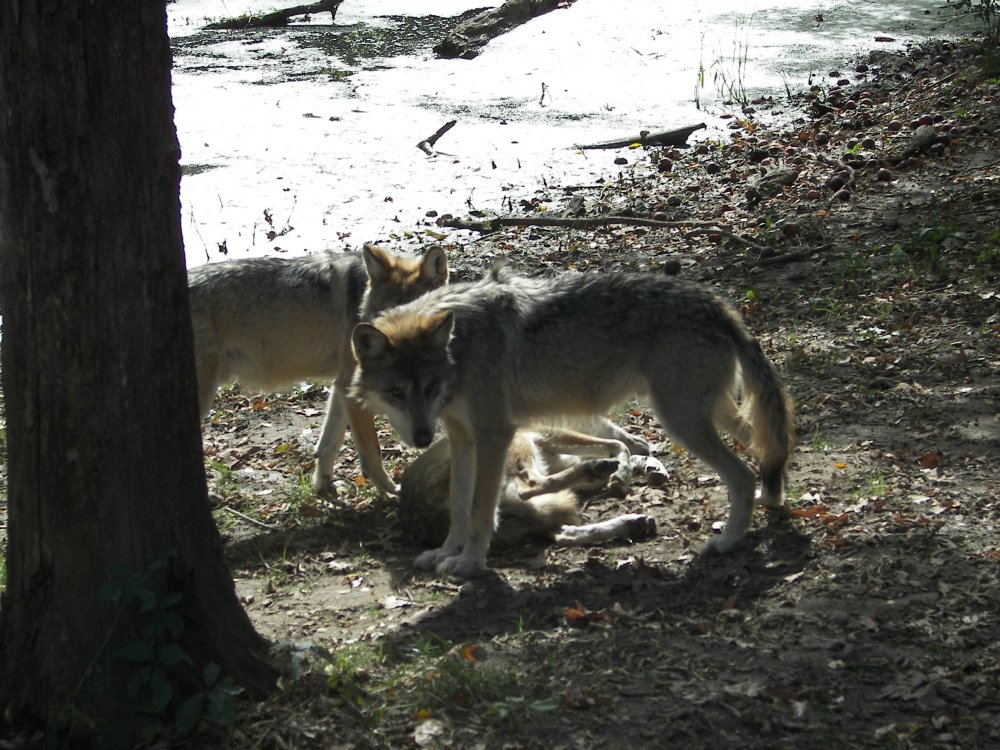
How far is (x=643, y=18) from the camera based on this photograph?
762 inches

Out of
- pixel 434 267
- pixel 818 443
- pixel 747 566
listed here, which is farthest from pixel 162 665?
pixel 818 443

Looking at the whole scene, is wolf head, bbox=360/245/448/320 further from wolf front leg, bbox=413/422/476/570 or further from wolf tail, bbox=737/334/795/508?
wolf tail, bbox=737/334/795/508

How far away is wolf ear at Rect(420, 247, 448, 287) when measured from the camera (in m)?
6.53

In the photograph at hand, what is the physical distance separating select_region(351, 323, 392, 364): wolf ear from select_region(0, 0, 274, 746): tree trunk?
5.22 ft

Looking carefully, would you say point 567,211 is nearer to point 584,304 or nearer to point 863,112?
point 863,112

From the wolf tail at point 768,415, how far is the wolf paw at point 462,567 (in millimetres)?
1526

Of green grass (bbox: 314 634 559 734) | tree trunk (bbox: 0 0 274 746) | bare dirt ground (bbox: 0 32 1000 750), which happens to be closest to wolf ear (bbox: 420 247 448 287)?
bare dirt ground (bbox: 0 32 1000 750)

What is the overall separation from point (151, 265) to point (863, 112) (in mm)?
11348

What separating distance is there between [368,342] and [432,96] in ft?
37.2

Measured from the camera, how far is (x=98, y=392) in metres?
3.53

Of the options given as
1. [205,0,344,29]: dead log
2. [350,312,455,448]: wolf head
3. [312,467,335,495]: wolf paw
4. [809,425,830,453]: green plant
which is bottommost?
[312,467,335,495]: wolf paw

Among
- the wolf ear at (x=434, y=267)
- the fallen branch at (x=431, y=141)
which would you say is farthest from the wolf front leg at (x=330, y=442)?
the fallen branch at (x=431, y=141)

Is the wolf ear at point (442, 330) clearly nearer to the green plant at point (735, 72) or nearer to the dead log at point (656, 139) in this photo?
the dead log at point (656, 139)

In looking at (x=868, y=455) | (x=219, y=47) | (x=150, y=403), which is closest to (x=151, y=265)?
(x=150, y=403)
